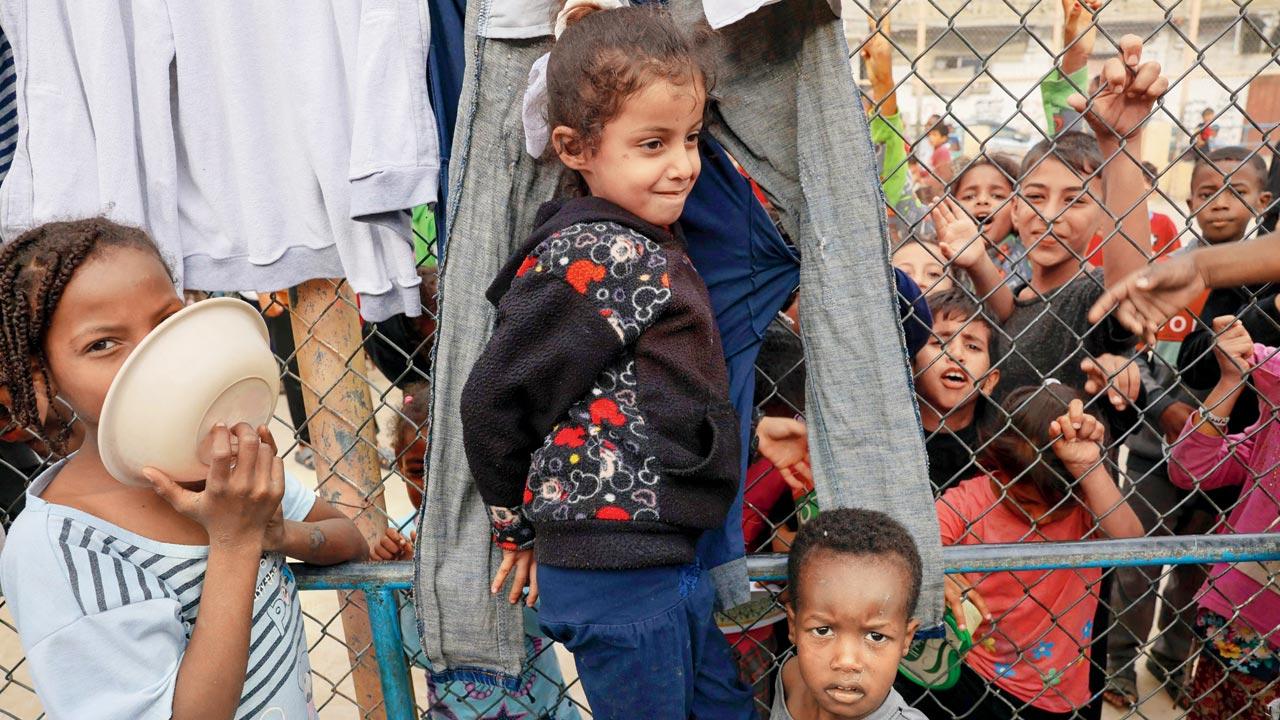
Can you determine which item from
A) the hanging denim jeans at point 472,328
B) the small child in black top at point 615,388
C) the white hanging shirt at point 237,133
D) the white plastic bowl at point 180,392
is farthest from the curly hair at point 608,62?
the white plastic bowl at point 180,392

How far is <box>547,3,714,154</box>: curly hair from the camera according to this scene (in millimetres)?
1515

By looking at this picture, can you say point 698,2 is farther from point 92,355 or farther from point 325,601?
point 325,601

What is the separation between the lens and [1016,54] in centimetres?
2272

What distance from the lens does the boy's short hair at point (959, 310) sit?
2652 millimetres

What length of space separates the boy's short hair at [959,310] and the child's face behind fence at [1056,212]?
27cm

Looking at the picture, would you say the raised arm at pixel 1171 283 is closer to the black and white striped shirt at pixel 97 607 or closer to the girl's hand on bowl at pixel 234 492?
the girl's hand on bowl at pixel 234 492

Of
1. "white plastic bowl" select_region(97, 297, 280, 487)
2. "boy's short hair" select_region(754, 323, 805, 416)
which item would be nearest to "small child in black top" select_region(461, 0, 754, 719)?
"white plastic bowl" select_region(97, 297, 280, 487)

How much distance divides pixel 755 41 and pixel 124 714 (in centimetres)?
152

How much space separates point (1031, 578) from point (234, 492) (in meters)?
1.95

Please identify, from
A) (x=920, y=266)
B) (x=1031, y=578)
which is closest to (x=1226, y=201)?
(x=920, y=266)

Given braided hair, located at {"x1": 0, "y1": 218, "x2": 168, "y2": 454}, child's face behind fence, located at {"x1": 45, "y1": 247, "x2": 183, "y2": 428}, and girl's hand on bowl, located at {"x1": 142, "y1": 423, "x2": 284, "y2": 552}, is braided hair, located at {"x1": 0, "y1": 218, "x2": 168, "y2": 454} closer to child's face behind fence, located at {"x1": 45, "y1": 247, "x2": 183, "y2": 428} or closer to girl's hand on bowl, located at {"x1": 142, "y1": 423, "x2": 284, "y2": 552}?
child's face behind fence, located at {"x1": 45, "y1": 247, "x2": 183, "y2": 428}

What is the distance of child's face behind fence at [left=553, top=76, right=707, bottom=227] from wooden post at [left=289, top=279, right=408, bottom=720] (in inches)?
33.4

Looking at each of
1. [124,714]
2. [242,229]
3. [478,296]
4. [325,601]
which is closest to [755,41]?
[478,296]

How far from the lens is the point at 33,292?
1350 millimetres
